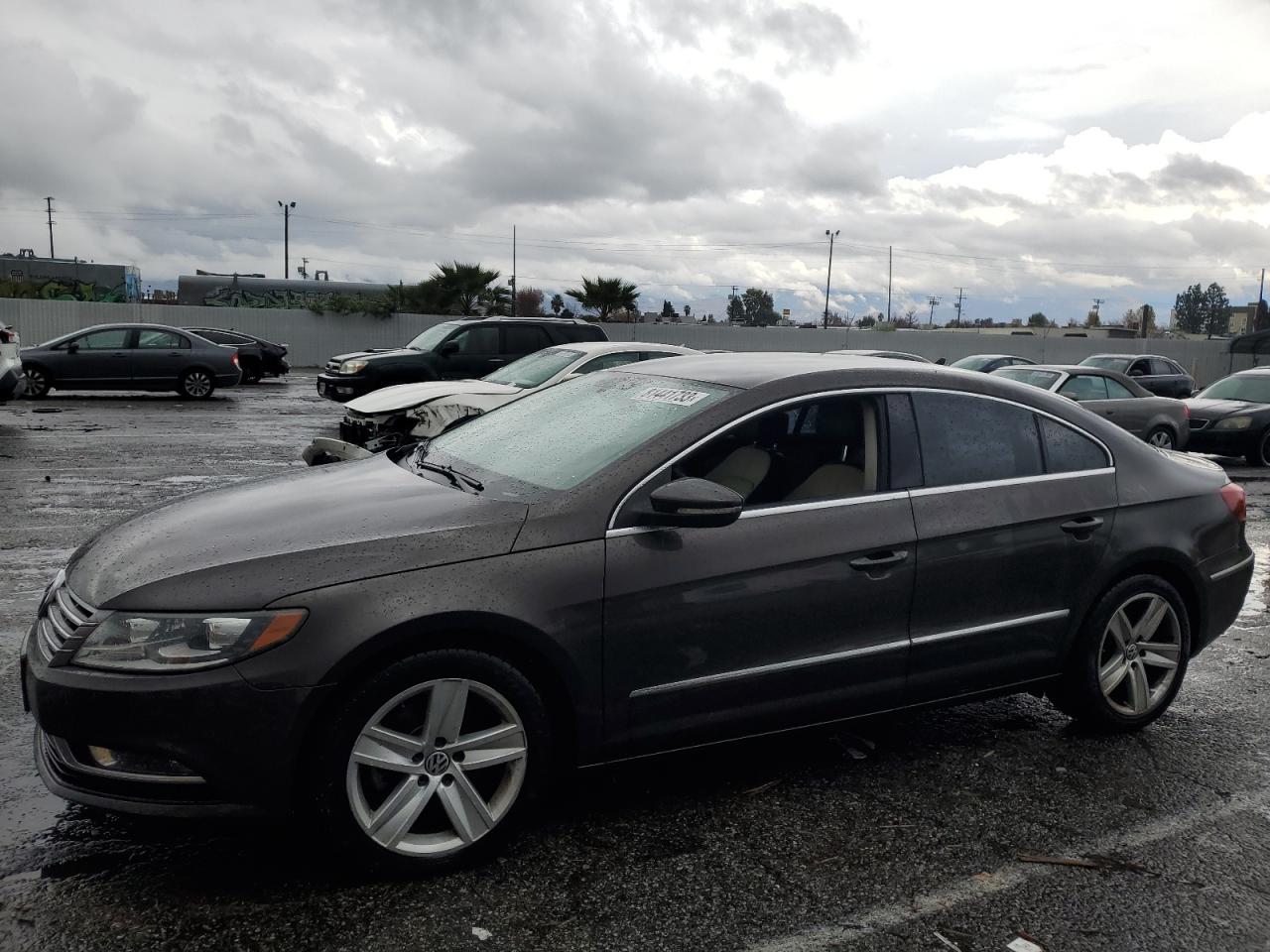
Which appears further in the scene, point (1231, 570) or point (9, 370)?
point (9, 370)

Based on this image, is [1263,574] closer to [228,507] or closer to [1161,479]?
[1161,479]

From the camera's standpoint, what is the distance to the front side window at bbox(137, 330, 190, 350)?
20.6 meters

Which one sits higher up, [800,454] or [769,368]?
[769,368]

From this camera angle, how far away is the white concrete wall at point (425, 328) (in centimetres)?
3634

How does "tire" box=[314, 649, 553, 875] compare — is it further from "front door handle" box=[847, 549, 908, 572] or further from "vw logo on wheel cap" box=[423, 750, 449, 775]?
"front door handle" box=[847, 549, 908, 572]

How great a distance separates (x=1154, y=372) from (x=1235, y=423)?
10.7m

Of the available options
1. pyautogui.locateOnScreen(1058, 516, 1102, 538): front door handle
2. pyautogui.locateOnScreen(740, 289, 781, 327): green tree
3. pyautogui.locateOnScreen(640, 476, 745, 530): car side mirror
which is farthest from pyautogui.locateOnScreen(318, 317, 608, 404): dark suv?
pyautogui.locateOnScreen(740, 289, 781, 327): green tree

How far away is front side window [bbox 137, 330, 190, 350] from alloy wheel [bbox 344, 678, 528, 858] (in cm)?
1978

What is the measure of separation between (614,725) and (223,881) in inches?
47.8

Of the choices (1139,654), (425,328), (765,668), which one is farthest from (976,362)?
(425,328)

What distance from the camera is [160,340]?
2083 centimetres

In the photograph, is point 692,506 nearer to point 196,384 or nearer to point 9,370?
point 9,370

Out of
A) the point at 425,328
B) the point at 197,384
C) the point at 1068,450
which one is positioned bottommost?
the point at 197,384

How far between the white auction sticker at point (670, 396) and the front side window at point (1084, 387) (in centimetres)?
1251
